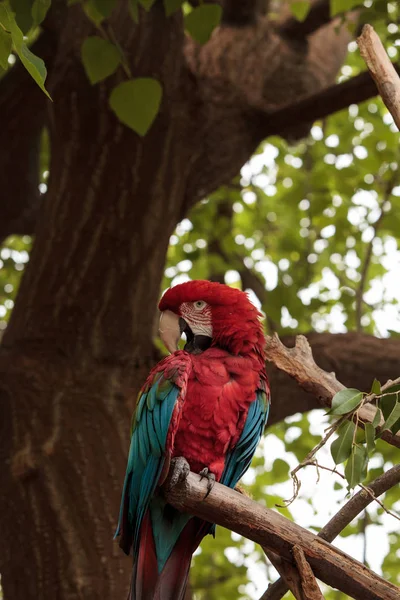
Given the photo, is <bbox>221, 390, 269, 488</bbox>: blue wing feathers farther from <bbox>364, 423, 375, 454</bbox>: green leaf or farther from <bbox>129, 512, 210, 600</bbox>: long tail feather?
<bbox>364, 423, 375, 454</bbox>: green leaf

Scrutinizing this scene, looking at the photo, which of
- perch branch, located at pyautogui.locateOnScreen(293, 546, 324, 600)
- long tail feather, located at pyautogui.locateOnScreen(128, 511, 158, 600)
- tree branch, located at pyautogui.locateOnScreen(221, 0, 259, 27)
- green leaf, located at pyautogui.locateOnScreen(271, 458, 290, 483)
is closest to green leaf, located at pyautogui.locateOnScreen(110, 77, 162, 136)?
long tail feather, located at pyautogui.locateOnScreen(128, 511, 158, 600)

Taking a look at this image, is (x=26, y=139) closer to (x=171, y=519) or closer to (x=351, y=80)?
(x=351, y=80)

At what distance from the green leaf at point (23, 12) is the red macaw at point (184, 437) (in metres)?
0.81

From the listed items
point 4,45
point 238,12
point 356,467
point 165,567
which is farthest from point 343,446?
point 238,12

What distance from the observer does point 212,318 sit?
1945mm

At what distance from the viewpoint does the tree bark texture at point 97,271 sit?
7.70 feet

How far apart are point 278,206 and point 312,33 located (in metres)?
1.14

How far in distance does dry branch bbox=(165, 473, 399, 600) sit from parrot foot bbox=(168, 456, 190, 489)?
4.6 inches

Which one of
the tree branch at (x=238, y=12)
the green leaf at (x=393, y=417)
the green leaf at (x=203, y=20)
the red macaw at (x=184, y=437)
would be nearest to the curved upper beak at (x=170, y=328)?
the red macaw at (x=184, y=437)

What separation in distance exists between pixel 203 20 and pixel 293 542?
1277 millimetres

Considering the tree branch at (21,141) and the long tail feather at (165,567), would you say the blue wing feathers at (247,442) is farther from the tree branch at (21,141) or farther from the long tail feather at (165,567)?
the tree branch at (21,141)

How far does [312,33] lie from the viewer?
345 cm

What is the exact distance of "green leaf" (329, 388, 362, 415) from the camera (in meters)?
1.27

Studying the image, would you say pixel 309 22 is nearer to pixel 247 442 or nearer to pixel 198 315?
pixel 198 315
